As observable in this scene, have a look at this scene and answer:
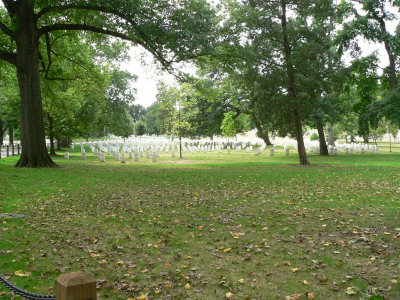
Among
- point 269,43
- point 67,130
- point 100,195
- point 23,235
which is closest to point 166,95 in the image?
point 67,130

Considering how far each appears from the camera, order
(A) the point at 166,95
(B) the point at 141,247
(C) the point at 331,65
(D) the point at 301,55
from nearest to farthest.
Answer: (B) the point at 141,247 → (D) the point at 301,55 → (C) the point at 331,65 → (A) the point at 166,95

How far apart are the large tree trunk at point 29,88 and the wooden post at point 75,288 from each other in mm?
17304

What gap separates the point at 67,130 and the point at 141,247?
102ft

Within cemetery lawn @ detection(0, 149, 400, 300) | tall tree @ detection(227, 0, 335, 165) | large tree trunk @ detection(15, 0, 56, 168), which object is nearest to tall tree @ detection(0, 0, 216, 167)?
large tree trunk @ detection(15, 0, 56, 168)

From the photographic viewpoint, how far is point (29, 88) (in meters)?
17.9

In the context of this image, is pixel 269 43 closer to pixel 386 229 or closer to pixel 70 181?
pixel 70 181

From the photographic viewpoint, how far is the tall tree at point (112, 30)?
16.0 metres

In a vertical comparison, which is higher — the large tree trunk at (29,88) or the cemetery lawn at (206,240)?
the large tree trunk at (29,88)

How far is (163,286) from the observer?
4742 mm

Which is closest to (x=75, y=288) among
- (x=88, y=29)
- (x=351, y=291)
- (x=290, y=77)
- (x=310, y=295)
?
(x=310, y=295)

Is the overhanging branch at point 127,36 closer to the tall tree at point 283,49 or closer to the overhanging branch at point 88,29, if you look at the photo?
the overhanging branch at point 88,29

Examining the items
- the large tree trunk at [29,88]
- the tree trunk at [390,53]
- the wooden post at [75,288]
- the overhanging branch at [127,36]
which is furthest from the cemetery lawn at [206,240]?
the tree trunk at [390,53]

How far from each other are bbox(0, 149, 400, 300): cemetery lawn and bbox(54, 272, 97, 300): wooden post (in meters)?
2.55

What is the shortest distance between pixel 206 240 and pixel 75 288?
189 inches
